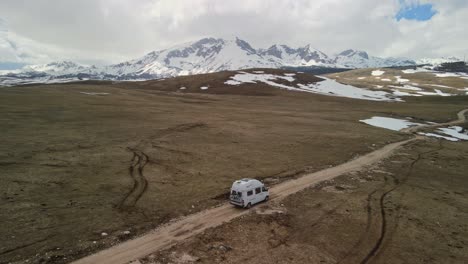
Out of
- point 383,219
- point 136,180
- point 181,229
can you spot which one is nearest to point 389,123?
point 383,219

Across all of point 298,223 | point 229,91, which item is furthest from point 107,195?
point 229,91

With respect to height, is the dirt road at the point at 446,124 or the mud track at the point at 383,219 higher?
the mud track at the point at 383,219

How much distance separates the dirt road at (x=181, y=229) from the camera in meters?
24.5

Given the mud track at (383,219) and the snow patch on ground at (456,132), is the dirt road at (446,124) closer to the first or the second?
the snow patch on ground at (456,132)

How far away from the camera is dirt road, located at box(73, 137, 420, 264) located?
963 inches

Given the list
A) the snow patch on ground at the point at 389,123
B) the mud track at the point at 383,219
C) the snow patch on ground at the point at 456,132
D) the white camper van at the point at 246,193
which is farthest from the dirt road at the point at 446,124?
the white camper van at the point at 246,193

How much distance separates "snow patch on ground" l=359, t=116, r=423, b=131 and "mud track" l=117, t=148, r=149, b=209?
215 ft

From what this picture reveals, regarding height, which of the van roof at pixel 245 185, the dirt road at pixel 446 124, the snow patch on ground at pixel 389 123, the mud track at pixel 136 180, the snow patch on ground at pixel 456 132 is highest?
the van roof at pixel 245 185

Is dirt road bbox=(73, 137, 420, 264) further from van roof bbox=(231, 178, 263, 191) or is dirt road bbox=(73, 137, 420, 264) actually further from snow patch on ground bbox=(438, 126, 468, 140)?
snow patch on ground bbox=(438, 126, 468, 140)

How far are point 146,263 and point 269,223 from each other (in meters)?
12.0

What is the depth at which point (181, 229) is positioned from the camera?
29234 mm

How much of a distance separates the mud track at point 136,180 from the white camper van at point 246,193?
31.2 feet

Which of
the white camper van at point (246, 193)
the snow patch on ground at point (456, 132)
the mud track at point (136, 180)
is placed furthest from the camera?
the snow patch on ground at point (456, 132)

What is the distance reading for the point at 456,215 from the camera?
35.3 metres
